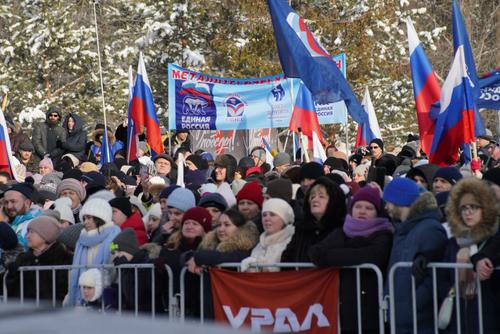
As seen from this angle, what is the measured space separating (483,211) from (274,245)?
1.84 metres

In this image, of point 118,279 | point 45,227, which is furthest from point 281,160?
point 118,279

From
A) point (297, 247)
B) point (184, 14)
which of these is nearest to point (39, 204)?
point (297, 247)

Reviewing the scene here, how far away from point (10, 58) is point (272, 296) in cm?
2708

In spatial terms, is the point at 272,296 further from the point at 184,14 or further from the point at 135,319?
the point at 184,14

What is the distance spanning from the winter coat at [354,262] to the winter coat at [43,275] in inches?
106

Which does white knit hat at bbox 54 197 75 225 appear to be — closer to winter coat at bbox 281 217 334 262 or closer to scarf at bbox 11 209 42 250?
scarf at bbox 11 209 42 250

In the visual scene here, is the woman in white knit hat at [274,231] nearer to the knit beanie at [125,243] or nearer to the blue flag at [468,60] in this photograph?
the knit beanie at [125,243]

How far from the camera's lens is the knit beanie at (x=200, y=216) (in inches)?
378

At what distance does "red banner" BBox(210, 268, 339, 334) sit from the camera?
28.0ft

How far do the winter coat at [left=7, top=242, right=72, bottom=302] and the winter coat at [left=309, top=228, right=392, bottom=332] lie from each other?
106 inches

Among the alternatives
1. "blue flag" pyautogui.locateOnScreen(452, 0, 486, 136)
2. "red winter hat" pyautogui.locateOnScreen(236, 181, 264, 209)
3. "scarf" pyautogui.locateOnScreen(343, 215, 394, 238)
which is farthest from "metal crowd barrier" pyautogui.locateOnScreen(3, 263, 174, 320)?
"blue flag" pyautogui.locateOnScreen(452, 0, 486, 136)

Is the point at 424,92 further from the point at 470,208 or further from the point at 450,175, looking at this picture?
the point at 470,208

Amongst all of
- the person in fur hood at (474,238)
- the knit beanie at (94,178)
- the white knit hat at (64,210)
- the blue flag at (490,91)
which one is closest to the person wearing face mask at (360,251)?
the person in fur hood at (474,238)

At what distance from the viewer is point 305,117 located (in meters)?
15.4
